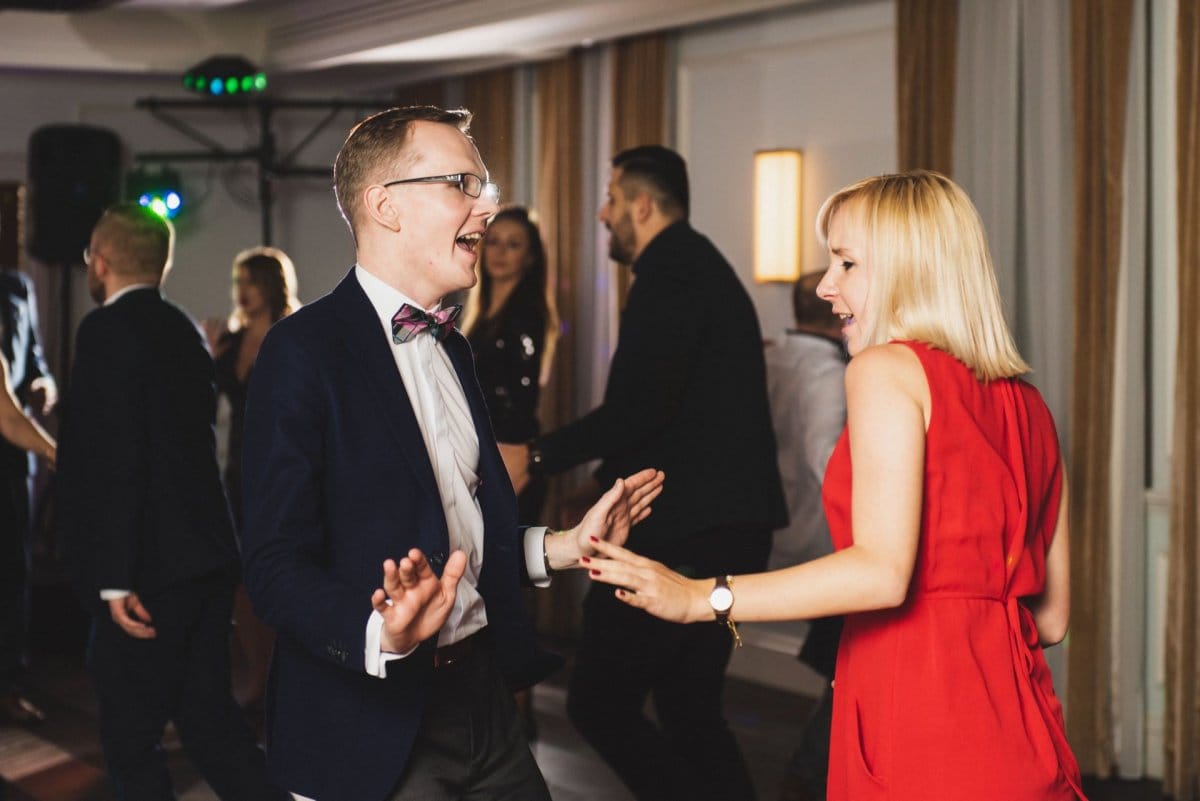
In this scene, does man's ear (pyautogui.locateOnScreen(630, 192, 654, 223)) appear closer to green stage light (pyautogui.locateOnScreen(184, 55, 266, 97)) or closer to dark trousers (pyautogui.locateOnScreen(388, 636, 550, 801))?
dark trousers (pyautogui.locateOnScreen(388, 636, 550, 801))

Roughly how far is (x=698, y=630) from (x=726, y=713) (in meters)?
2.07

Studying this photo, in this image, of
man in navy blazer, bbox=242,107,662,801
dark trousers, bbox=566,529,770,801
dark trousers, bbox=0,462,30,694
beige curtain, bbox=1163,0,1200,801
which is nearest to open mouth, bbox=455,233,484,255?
man in navy blazer, bbox=242,107,662,801

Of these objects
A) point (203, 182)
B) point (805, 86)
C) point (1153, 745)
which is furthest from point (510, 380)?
point (203, 182)

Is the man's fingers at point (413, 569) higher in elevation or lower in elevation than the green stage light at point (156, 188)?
lower

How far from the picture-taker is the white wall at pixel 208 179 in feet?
25.7

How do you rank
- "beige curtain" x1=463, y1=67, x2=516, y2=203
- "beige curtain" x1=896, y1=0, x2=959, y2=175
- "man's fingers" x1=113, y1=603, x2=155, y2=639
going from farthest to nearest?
"beige curtain" x1=463, y1=67, x2=516, y2=203, "beige curtain" x1=896, y1=0, x2=959, y2=175, "man's fingers" x1=113, y1=603, x2=155, y2=639

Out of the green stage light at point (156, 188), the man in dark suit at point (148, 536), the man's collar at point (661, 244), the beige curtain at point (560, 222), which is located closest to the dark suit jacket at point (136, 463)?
the man in dark suit at point (148, 536)

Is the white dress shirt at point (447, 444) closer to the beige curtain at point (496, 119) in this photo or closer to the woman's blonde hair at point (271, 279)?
the woman's blonde hair at point (271, 279)

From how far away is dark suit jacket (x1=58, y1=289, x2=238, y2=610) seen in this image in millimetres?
3104

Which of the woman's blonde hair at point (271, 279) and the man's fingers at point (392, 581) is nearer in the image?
the man's fingers at point (392, 581)

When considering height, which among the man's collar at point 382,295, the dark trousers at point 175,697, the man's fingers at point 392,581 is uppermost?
the man's collar at point 382,295

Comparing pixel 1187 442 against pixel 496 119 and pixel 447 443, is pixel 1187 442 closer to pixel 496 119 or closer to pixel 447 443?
pixel 447 443

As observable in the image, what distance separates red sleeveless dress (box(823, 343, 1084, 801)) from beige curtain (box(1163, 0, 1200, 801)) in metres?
2.35

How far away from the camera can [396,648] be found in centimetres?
164
